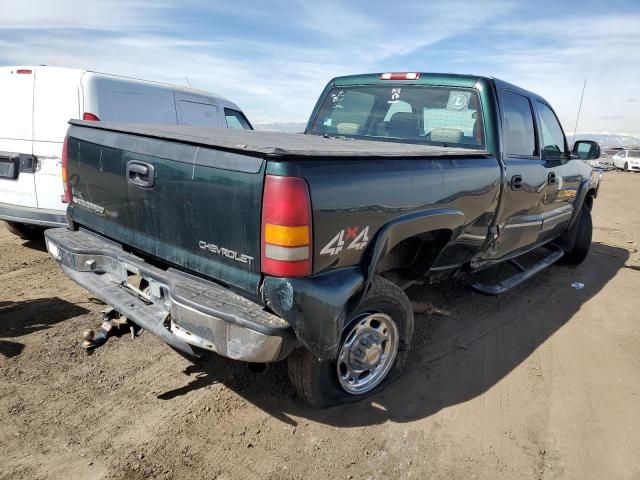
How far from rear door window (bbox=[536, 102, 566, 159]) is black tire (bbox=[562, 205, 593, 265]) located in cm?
130

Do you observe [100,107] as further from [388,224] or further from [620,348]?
[620,348]

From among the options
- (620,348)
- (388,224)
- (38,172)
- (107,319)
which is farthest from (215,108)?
(620,348)

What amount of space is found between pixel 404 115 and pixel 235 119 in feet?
15.5

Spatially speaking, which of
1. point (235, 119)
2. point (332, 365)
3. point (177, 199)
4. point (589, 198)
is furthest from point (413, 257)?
point (235, 119)

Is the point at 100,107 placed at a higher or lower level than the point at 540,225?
higher

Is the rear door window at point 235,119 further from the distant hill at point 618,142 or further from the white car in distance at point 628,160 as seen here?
the white car in distance at point 628,160

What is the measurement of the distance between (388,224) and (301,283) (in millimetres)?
632

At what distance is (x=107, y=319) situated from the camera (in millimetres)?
3090

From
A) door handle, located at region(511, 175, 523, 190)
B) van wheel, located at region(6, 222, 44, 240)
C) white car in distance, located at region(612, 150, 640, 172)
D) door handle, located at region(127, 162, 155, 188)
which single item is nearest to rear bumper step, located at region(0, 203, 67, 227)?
van wheel, located at region(6, 222, 44, 240)

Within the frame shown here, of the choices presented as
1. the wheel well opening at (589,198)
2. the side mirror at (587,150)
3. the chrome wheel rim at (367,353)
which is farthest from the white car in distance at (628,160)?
the chrome wheel rim at (367,353)

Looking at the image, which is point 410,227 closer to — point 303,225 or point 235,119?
point 303,225

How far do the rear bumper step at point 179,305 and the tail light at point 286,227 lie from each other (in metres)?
0.26

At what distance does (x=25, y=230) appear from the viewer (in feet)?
18.4

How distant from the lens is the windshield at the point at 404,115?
3.62 metres
